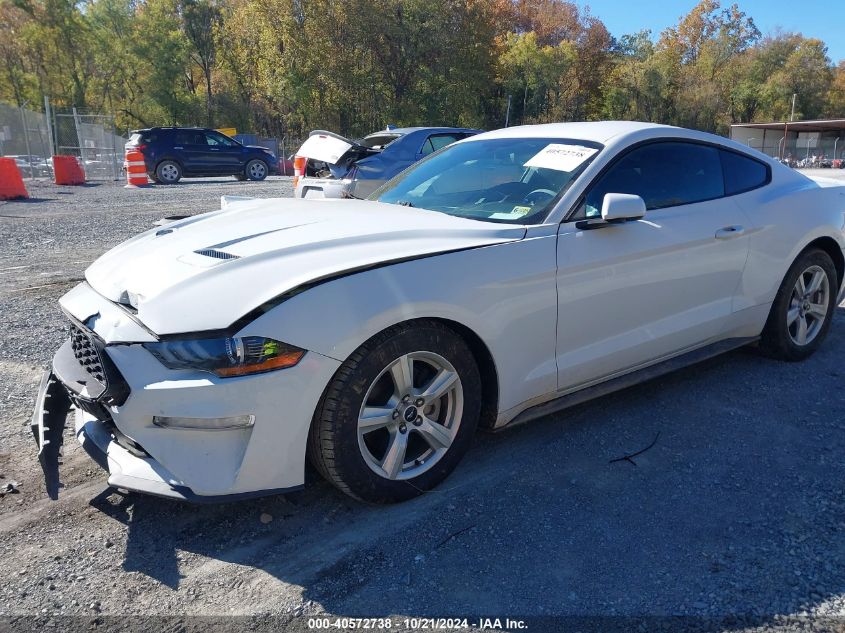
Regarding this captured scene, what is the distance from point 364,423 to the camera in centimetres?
262

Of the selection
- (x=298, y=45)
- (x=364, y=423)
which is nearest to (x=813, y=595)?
(x=364, y=423)

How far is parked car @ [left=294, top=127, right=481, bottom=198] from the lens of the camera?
823cm

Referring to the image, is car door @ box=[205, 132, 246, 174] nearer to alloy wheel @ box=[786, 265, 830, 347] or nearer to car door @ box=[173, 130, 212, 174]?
car door @ box=[173, 130, 212, 174]

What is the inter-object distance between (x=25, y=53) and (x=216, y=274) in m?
51.2

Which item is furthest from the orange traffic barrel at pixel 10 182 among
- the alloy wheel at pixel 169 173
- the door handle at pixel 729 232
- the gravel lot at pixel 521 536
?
the door handle at pixel 729 232

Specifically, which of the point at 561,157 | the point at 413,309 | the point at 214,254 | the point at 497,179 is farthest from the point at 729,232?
the point at 214,254

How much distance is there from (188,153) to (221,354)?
21213mm

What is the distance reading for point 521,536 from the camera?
262cm

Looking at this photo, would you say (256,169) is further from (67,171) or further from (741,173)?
(741,173)

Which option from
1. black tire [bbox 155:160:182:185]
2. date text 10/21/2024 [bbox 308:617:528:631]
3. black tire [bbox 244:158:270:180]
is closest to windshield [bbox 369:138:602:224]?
date text 10/21/2024 [bbox 308:617:528:631]

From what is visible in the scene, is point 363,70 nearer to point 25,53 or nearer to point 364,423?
point 25,53

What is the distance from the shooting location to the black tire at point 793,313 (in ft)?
14.4

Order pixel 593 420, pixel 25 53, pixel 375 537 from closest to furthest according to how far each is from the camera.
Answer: pixel 375 537
pixel 593 420
pixel 25 53

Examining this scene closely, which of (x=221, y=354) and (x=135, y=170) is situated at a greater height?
(x=135, y=170)
